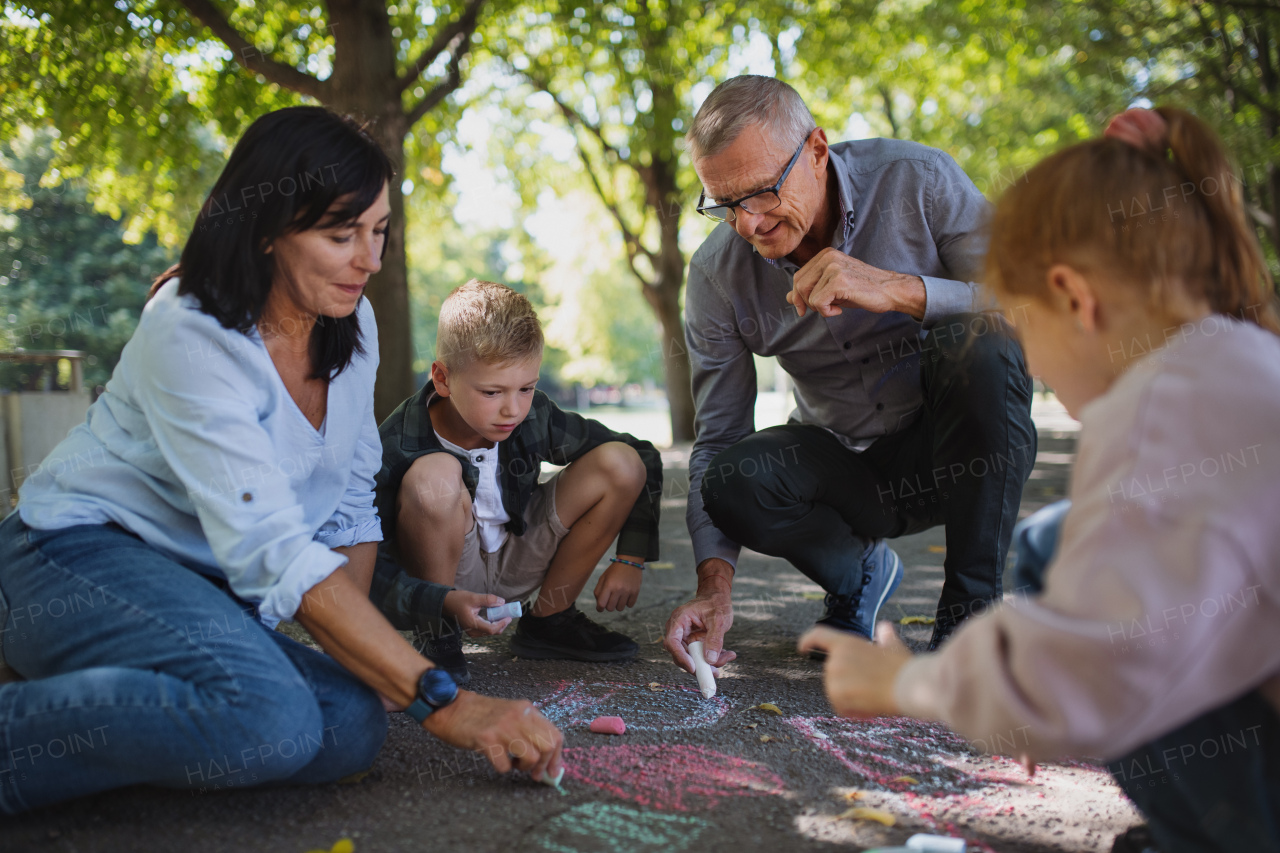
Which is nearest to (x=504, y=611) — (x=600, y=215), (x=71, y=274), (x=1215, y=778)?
(x=1215, y=778)

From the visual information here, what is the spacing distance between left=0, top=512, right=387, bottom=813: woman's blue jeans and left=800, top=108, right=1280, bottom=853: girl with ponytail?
1.03m

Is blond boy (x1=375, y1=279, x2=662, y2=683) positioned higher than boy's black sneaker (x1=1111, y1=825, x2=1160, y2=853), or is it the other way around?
blond boy (x1=375, y1=279, x2=662, y2=683)

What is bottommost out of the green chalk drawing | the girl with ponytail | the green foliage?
the green chalk drawing

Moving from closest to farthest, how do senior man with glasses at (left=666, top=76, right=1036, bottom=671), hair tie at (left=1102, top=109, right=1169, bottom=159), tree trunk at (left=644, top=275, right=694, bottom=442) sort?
hair tie at (left=1102, top=109, right=1169, bottom=159)
senior man with glasses at (left=666, top=76, right=1036, bottom=671)
tree trunk at (left=644, top=275, right=694, bottom=442)

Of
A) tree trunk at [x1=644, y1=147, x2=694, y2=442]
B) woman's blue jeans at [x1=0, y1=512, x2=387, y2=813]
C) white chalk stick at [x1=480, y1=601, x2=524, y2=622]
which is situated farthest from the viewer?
tree trunk at [x1=644, y1=147, x2=694, y2=442]

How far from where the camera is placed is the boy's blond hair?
2.78 meters

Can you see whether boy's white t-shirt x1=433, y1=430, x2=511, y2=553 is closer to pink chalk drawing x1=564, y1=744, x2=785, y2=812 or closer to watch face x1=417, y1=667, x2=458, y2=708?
pink chalk drawing x1=564, y1=744, x2=785, y2=812

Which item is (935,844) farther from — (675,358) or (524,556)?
(675,358)

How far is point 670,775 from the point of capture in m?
2.03

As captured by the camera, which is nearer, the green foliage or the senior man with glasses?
the senior man with glasses

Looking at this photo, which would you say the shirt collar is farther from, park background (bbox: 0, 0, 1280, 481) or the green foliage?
the green foliage

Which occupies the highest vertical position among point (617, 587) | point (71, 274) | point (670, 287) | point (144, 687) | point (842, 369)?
point (71, 274)

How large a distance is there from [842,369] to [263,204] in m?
1.84

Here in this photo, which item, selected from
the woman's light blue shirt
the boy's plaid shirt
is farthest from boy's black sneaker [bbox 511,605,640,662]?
the woman's light blue shirt
